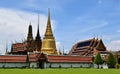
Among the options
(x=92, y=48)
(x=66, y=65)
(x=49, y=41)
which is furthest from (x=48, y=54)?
(x=92, y=48)

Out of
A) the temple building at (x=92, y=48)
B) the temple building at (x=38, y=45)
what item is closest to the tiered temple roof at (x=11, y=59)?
the temple building at (x=38, y=45)

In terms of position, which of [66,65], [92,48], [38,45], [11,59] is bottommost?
[66,65]

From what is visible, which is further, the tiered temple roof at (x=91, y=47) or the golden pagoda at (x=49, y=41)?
the golden pagoda at (x=49, y=41)

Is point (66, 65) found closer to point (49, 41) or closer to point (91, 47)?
point (49, 41)

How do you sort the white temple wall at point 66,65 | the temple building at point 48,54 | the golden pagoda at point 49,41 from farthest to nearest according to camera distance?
the golden pagoda at point 49,41 < the white temple wall at point 66,65 < the temple building at point 48,54

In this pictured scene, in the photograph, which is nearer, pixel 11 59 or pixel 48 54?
pixel 11 59

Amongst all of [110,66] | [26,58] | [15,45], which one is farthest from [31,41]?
[110,66]

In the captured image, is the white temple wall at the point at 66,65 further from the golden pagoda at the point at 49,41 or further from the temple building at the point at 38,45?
the golden pagoda at the point at 49,41

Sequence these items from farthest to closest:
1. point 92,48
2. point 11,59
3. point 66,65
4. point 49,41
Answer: point 92,48
point 49,41
point 66,65
point 11,59

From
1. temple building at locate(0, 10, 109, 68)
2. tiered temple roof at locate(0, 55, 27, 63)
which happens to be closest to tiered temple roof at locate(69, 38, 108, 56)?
temple building at locate(0, 10, 109, 68)

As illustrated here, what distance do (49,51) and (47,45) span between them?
88.3 inches

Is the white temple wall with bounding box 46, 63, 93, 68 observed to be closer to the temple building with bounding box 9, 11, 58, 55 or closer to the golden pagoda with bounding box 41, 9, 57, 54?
the temple building with bounding box 9, 11, 58, 55

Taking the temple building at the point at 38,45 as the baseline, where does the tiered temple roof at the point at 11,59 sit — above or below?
below

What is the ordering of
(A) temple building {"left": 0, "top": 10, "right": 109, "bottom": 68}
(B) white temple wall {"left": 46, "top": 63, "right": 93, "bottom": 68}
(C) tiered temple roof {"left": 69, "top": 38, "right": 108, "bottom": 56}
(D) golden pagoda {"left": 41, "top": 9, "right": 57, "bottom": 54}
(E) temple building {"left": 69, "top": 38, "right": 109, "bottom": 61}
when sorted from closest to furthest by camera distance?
(A) temple building {"left": 0, "top": 10, "right": 109, "bottom": 68}
(B) white temple wall {"left": 46, "top": 63, "right": 93, "bottom": 68}
(E) temple building {"left": 69, "top": 38, "right": 109, "bottom": 61}
(C) tiered temple roof {"left": 69, "top": 38, "right": 108, "bottom": 56}
(D) golden pagoda {"left": 41, "top": 9, "right": 57, "bottom": 54}
